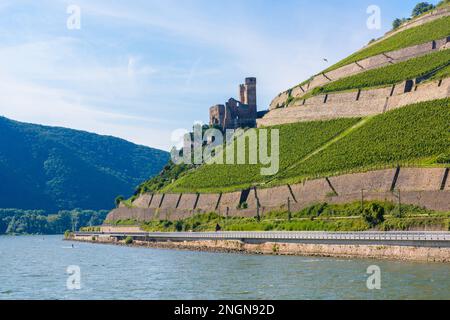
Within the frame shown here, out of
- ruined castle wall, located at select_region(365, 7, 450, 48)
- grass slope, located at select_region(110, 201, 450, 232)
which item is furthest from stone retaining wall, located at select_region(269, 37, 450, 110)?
grass slope, located at select_region(110, 201, 450, 232)

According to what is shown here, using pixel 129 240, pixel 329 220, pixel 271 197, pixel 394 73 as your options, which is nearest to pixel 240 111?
pixel 394 73

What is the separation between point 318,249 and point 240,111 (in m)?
77.0

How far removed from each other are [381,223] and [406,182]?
8538 mm

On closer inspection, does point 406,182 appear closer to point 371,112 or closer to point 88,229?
point 371,112

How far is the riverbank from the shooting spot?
168ft

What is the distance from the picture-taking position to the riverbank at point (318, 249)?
51.4 meters

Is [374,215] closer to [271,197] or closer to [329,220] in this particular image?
[329,220]

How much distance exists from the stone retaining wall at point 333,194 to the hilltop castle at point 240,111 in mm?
29448

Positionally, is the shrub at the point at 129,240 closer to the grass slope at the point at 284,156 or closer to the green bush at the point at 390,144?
the grass slope at the point at 284,156

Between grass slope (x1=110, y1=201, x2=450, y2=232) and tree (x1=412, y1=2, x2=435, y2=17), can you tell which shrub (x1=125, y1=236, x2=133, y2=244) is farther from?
tree (x1=412, y1=2, x2=435, y2=17)

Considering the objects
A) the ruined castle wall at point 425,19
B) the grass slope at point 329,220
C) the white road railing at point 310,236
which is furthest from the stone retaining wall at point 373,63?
the white road railing at point 310,236

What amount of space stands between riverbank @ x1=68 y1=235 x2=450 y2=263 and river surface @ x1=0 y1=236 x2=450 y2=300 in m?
2.27

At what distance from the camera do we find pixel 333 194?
79.3 m

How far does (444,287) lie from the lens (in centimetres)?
3566
